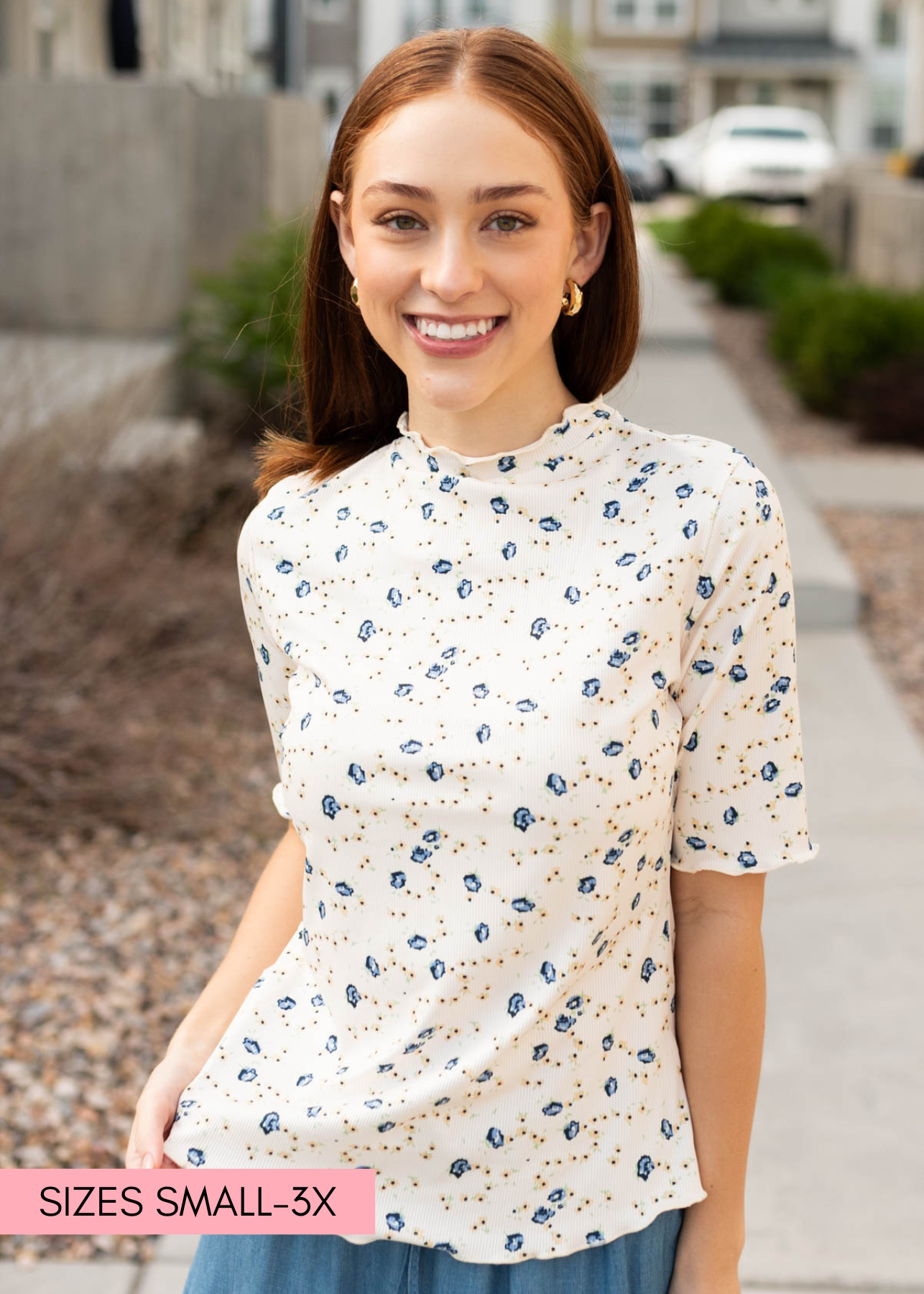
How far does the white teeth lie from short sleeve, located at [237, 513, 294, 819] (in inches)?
11.7

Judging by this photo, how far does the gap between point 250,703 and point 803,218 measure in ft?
57.2

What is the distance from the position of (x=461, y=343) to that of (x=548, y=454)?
5.7 inches

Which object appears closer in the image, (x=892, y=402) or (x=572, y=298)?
(x=572, y=298)

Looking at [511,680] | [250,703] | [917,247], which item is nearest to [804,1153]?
[511,680]

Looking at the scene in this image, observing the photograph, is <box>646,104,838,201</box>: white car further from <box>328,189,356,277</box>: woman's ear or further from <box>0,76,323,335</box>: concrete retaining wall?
<box>328,189,356,277</box>: woman's ear

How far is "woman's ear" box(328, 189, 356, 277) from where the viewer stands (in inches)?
64.6

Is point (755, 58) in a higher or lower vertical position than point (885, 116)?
higher

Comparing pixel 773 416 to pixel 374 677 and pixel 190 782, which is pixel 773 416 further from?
pixel 374 677

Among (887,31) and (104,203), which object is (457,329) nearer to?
(104,203)

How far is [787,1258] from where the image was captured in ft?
9.33

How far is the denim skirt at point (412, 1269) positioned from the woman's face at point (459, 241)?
821 mm

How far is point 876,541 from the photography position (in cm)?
758

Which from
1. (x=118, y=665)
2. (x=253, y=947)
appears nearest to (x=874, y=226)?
(x=118, y=665)

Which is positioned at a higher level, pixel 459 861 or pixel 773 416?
pixel 459 861
